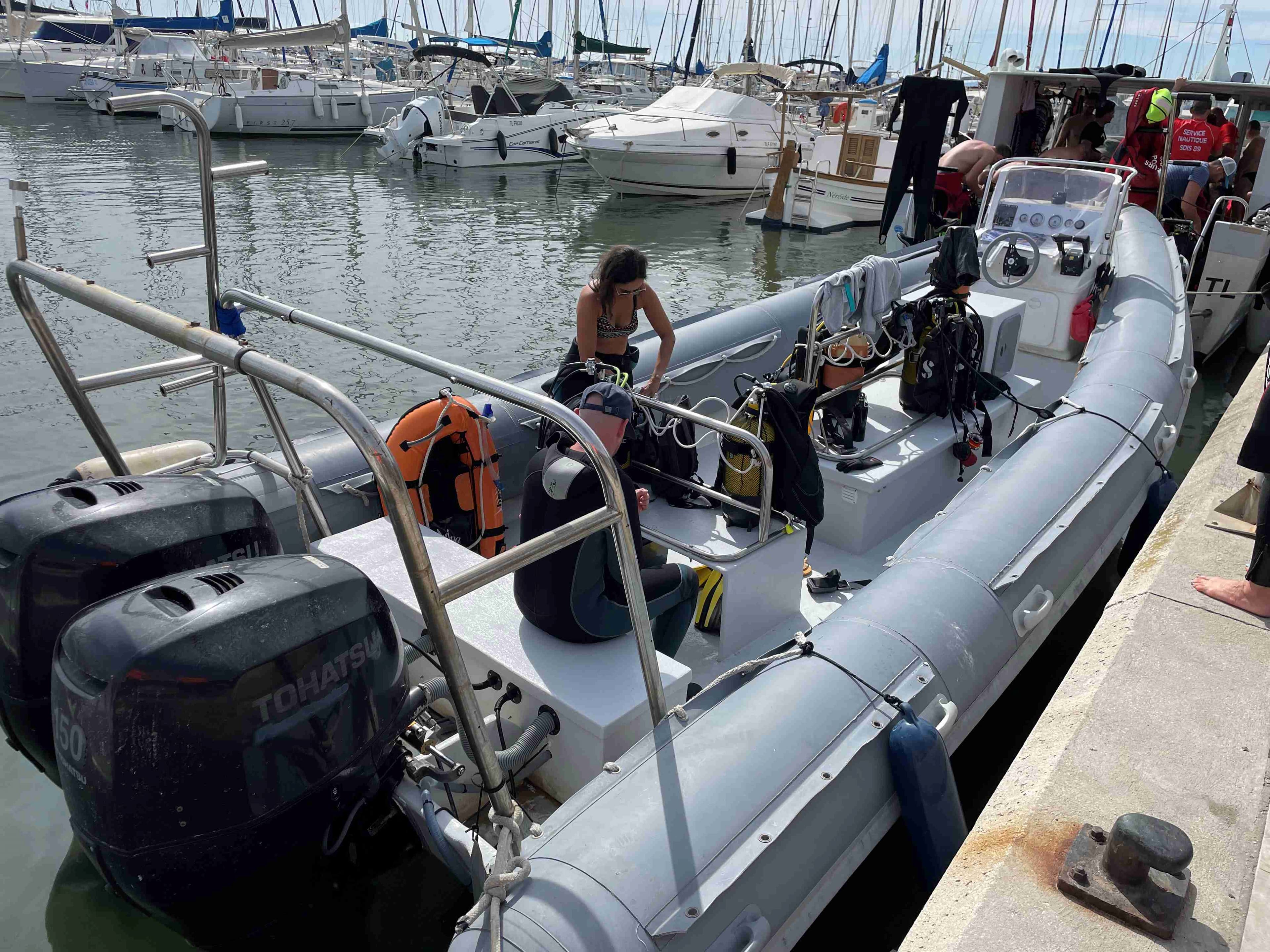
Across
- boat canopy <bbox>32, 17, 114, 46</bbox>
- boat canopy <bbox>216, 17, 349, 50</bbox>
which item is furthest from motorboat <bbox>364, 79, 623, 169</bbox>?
boat canopy <bbox>32, 17, 114, 46</bbox>

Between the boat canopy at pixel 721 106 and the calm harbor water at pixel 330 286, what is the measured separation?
1.81 m

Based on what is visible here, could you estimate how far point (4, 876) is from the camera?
2766mm

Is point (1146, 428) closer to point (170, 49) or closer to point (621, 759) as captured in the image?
point (621, 759)

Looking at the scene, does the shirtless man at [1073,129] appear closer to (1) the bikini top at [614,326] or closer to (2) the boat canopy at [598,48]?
(1) the bikini top at [614,326]

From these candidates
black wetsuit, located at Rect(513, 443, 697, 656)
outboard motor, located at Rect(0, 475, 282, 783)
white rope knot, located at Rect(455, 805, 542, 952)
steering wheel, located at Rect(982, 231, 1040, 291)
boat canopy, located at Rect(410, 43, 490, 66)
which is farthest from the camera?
A: boat canopy, located at Rect(410, 43, 490, 66)

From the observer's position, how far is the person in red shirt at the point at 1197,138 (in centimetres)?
1023

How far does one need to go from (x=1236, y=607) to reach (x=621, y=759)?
1775 mm

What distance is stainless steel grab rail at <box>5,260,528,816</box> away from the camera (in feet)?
5.17

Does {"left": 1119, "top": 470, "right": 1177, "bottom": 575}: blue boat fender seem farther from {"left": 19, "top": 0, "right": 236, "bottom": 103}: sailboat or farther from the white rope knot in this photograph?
{"left": 19, "top": 0, "right": 236, "bottom": 103}: sailboat

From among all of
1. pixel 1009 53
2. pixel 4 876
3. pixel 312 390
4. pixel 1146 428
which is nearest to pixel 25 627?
pixel 312 390

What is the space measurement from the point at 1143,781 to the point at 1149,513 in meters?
2.67

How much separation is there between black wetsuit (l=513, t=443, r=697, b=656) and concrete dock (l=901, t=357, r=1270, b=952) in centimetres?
102

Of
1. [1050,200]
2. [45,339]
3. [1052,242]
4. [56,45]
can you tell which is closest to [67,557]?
[45,339]

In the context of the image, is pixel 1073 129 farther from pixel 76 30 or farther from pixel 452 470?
pixel 76 30
